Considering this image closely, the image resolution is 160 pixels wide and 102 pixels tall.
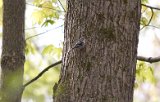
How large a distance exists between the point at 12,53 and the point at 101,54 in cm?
75

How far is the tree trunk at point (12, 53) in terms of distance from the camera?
6.68 ft

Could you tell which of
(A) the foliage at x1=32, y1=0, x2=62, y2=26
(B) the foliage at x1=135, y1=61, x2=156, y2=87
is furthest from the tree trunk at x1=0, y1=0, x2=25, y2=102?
(B) the foliage at x1=135, y1=61, x2=156, y2=87

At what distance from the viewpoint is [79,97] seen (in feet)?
4.75

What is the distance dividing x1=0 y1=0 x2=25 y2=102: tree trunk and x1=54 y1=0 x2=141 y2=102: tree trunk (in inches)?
24.1

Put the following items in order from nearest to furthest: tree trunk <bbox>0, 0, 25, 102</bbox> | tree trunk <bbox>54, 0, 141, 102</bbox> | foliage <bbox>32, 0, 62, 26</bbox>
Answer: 1. tree trunk <bbox>54, 0, 141, 102</bbox>
2. tree trunk <bbox>0, 0, 25, 102</bbox>
3. foliage <bbox>32, 0, 62, 26</bbox>

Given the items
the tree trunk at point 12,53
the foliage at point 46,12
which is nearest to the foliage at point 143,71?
the foliage at point 46,12

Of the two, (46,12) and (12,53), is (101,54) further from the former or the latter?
(46,12)

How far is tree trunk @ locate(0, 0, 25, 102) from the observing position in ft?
6.68

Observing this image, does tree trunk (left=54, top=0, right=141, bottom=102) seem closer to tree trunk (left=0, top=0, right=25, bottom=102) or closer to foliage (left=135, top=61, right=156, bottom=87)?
tree trunk (left=0, top=0, right=25, bottom=102)

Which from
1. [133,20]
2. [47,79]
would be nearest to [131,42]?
[133,20]

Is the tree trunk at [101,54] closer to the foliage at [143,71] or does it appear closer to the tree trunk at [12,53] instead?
the tree trunk at [12,53]

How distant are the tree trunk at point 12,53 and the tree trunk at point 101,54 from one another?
24.1 inches

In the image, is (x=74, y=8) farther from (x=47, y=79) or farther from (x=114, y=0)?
(x=47, y=79)

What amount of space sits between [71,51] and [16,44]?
634 mm
